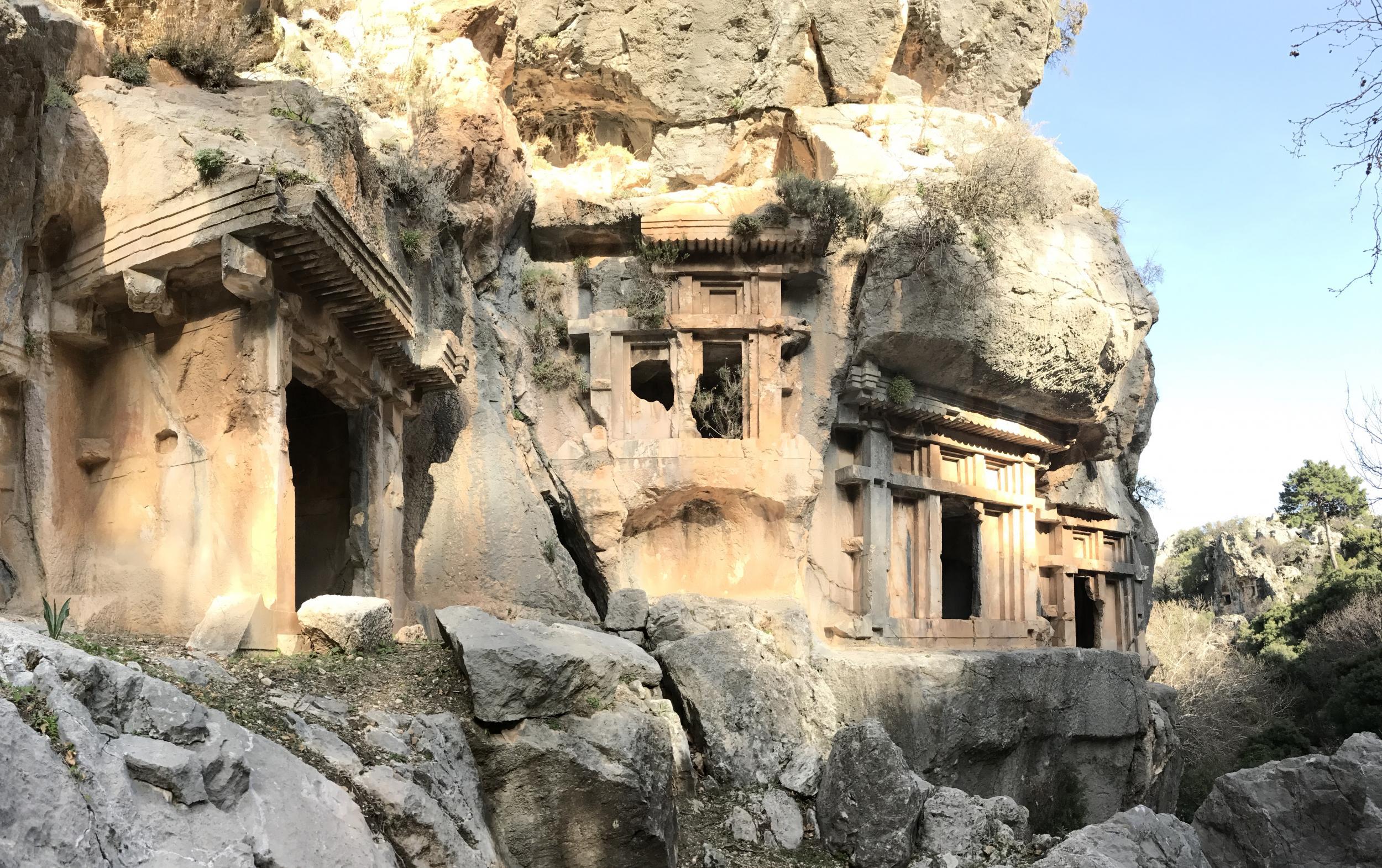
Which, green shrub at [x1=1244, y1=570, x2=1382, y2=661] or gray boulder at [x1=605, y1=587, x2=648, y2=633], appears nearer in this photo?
gray boulder at [x1=605, y1=587, x2=648, y2=633]

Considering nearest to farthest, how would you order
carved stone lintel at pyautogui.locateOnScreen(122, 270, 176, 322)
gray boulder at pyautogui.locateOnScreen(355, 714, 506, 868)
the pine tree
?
1. gray boulder at pyautogui.locateOnScreen(355, 714, 506, 868)
2. carved stone lintel at pyautogui.locateOnScreen(122, 270, 176, 322)
3. the pine tree

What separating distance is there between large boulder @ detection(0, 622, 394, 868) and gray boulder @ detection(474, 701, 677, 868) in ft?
4.88

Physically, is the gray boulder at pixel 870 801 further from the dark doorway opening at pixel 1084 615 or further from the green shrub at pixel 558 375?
the dark doorway opening at pixel 1084 615

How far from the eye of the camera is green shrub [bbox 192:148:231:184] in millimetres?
7852

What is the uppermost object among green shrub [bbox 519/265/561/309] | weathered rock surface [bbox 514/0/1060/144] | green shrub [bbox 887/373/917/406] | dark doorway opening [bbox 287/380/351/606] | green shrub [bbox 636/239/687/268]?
weathered rock surface [bbox 514/0/1060/144]

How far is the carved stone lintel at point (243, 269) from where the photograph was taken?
25.6 feet

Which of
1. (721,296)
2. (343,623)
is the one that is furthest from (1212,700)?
(343,623)

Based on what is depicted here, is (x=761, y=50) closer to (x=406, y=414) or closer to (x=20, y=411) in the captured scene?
(x=406, y=414)

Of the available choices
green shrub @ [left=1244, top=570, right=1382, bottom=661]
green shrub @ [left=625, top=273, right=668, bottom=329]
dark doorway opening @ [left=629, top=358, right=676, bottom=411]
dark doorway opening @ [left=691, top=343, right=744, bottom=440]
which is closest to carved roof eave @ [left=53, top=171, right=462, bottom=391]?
green shrub @ [left=625, top=273, right=668, bottom=329]

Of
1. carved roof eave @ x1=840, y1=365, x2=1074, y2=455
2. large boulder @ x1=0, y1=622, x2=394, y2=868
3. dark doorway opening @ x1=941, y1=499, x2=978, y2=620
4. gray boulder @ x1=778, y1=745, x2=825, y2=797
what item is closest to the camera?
large boulder @ x1=0, y1=622, x2=394, y2=868

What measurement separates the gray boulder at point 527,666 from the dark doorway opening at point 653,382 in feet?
25.1

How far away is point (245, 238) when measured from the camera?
26.0ft

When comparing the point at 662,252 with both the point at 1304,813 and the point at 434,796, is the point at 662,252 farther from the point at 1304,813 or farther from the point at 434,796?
the point at 1304,813

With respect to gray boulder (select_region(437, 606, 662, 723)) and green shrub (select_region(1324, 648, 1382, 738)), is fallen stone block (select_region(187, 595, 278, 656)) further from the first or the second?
green shrub (select_region(1324, 648, 1382, 738))
